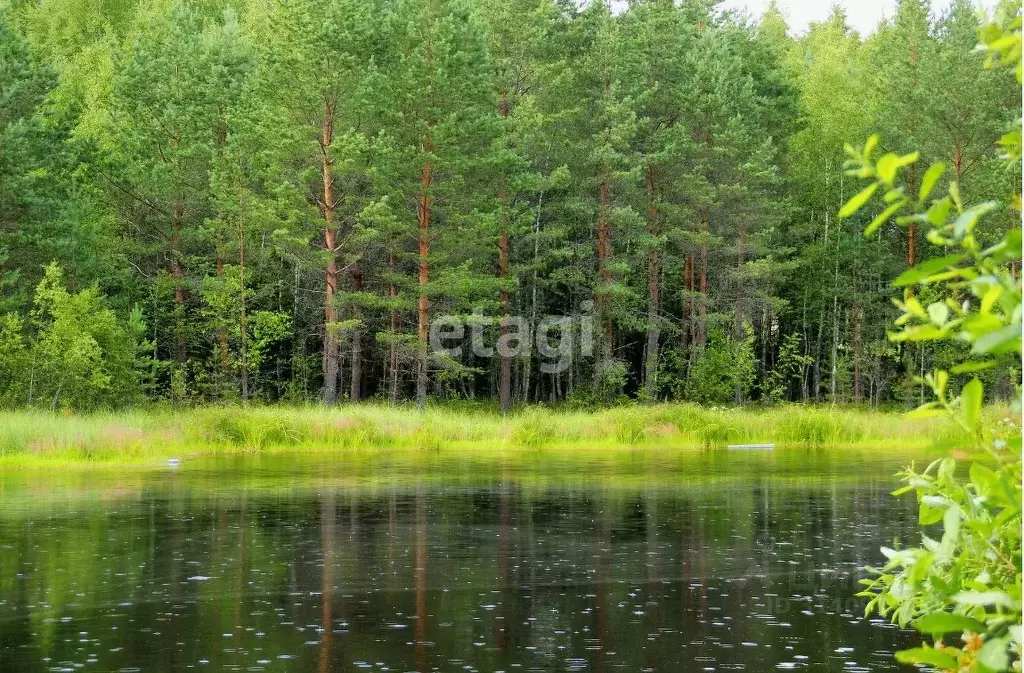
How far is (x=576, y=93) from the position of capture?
46.4 metres

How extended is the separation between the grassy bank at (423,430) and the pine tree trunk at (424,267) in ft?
13.2

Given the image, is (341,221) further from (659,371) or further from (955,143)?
(955,143)

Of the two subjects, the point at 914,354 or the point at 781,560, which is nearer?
the point at 781,560

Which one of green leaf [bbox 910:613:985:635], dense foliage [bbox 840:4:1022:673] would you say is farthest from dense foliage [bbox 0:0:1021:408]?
green leaf [bbox 910:613:985:635]

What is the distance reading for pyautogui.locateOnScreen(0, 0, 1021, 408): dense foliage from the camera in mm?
39562

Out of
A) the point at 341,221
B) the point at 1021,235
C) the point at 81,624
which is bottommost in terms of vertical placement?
the point at 81,624

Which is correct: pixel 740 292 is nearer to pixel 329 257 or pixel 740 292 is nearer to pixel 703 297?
pixel 703 297

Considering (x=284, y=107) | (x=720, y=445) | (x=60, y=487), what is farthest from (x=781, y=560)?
(x=284, y=107)

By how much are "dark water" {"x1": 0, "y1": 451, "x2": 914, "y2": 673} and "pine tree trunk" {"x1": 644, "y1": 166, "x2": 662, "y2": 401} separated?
2316cm

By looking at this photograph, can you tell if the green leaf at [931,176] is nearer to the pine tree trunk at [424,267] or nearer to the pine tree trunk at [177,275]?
the pine tree trunk at [424,267]

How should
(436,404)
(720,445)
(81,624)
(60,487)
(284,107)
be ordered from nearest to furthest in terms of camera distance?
(81,624) < (60,487) < (720,445) < (284,107) < (436,404)

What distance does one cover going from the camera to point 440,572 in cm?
1399

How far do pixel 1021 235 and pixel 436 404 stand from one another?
42519mm

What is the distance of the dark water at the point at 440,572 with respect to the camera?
1016cm
